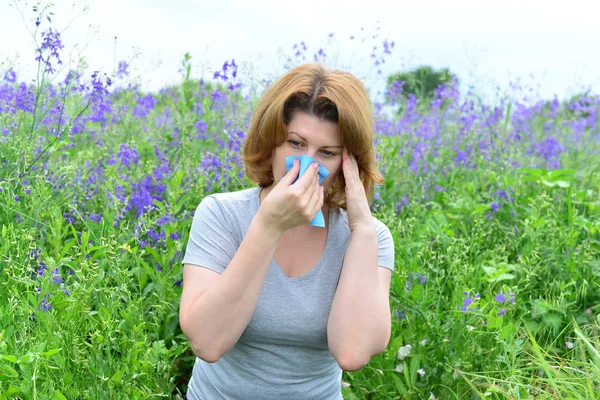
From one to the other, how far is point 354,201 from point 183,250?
130 cm

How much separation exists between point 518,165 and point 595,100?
2.59 m

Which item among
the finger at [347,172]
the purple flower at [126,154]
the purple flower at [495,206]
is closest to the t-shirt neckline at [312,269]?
the finger at [347,172]

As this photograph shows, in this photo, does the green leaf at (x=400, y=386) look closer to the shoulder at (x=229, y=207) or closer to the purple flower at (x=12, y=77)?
the shoulder at (x=229, y=207)

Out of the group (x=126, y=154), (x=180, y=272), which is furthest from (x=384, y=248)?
(x=126, y=154)

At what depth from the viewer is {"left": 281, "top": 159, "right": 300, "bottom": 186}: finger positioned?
196 cm

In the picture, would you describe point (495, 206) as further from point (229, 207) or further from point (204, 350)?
point (204, 350)

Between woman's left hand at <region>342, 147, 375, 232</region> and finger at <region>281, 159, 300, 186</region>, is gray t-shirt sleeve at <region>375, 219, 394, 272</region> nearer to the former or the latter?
woman's left hand at <region>342, 147, 375, 232</region>

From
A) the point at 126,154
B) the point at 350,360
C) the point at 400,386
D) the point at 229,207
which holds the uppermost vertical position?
the point at 229,207

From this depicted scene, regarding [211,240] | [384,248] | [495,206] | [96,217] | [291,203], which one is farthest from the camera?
[495,206]

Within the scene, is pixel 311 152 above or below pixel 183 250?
above

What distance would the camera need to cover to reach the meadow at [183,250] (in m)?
2.30

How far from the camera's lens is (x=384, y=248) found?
2279 mm

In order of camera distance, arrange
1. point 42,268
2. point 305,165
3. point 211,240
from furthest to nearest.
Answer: point 42,268
point 211,240
point 305,165

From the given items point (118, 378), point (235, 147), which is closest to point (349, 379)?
point (118, 378)
